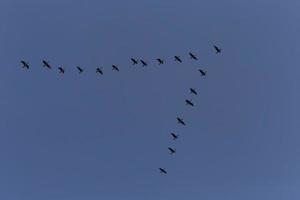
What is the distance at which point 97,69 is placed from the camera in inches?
4820

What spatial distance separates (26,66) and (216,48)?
44457 millimetres

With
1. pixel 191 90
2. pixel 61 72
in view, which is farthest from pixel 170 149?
pixel 61 72

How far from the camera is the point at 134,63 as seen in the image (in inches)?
4867

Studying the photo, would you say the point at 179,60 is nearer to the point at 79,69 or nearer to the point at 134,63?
the point at 134,63

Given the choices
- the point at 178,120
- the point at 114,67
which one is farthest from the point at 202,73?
the point at 114,67

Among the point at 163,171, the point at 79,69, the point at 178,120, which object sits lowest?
Answer: the point at 163,171

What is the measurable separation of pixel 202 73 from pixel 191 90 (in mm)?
4991

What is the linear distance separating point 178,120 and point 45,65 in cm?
3442

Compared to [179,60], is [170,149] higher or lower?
lower

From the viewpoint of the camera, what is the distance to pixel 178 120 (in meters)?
124

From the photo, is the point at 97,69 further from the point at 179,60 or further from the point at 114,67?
the point at 179,60

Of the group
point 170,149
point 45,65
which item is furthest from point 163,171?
point 45,65

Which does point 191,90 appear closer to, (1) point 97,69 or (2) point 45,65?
(1) point 97,69

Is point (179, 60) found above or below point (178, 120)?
above
